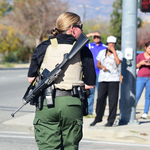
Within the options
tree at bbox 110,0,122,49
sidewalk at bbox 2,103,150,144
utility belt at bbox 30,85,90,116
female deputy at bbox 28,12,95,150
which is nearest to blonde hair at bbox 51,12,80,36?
female deputy at bbox 28,12,95,150

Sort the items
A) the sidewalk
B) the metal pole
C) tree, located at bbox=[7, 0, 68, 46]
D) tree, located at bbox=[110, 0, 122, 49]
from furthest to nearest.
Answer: tree, located at bbox=[110, 0, 122, 49], tree, located at bbox=[7, 0, 68, 46], the metal pole, the sidewalk

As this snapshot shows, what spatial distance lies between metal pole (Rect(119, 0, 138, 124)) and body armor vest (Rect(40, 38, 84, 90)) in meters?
3.79

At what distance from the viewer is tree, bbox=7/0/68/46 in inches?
1843

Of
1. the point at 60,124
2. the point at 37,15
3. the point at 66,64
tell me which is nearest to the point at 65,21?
the point at 66,64

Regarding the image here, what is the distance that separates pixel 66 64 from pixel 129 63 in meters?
3.88

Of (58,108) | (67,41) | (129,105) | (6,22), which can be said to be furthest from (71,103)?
(6,22)

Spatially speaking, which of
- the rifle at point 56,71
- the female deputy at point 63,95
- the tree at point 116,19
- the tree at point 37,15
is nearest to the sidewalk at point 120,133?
the female deputy at point 63,95

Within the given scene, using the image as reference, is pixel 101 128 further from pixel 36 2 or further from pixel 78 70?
Answer: pixel 36 2

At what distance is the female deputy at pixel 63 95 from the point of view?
11.3 ft

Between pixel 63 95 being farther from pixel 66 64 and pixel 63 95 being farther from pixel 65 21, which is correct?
pixel 65 21

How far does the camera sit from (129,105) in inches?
285

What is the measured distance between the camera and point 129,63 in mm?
7184

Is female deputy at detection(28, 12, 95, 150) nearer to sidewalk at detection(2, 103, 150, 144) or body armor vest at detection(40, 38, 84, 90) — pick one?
body armor vest at detection(40, 38, 84, 90)

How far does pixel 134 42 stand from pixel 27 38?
46246 mm
